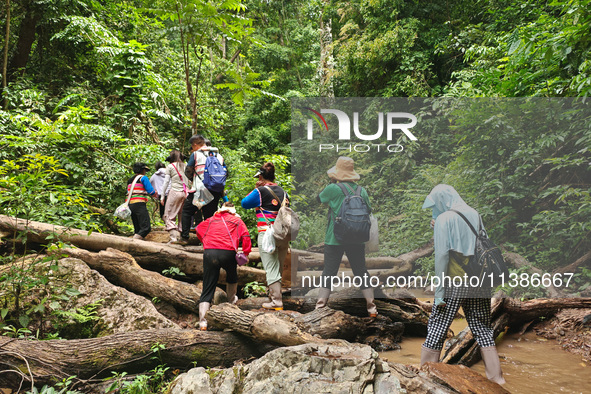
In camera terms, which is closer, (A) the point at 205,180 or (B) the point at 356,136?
(B) the point at 356,136

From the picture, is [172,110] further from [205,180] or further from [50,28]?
[205,180]

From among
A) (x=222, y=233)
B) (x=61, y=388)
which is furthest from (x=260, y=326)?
(x=61, y=388)

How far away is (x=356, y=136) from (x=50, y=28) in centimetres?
1179

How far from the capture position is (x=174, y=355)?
4.57 m

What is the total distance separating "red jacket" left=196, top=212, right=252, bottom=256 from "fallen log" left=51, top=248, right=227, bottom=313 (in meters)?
1.09

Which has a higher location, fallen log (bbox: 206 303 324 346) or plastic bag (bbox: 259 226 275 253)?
plastic bag (bbox: 259 226 275 253)

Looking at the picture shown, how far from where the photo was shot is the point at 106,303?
5.76 meters

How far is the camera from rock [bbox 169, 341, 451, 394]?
119 inches

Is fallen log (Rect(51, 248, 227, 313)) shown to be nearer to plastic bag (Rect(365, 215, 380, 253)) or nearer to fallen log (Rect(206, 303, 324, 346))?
fallen log (Rect(206, 303, 324, 346))

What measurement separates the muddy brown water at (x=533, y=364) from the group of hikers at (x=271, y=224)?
0.71 m

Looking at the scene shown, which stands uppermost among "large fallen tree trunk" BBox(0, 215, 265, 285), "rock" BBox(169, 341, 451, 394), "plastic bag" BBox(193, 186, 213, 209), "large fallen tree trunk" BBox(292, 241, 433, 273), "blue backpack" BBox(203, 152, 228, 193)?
"blue backpack" BBox(203, 152, 228, 193)

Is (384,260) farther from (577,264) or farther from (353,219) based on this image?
(577,264)

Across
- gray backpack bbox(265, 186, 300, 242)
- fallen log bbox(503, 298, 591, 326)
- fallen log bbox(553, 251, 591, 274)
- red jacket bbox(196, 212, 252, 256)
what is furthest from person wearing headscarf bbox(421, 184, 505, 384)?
red jacket bbox(196, 212, 252, 256)

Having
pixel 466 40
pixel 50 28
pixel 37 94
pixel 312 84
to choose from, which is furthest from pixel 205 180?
pixel 312 84
